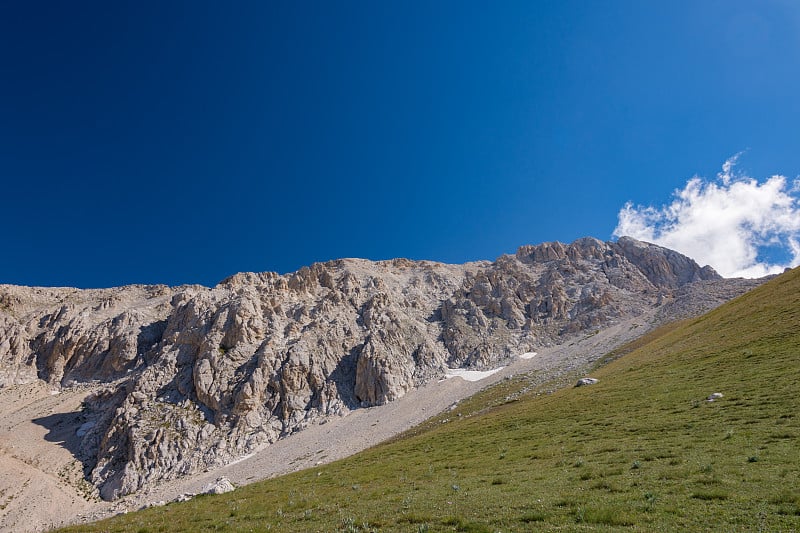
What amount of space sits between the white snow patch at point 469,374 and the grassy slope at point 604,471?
7465 cm

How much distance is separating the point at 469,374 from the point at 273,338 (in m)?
64.2

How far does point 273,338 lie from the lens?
120938mm

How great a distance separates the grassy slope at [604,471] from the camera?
13.1m

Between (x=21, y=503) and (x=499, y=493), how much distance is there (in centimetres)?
9375

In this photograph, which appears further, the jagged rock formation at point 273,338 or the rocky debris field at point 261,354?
the jagged rock formation at point 273,338

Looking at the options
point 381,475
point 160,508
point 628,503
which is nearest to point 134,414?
point 160,508

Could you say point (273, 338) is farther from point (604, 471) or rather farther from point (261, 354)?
point (604, 471)

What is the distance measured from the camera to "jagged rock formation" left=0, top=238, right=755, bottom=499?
93.6 metres

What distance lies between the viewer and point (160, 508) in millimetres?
26438

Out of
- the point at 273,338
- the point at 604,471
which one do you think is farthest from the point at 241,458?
the point at 604,471

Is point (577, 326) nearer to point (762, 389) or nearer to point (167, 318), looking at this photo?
point (762, 389)

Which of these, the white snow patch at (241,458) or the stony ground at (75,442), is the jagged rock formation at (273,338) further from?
the stony ground at (75,442)

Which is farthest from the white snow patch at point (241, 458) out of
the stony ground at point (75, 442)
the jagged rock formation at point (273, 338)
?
the jagged rock formation at point (273, 338)

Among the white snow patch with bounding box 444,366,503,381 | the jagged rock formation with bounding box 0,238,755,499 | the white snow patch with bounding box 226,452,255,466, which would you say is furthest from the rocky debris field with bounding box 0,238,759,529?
the white snow patch with bounding box 444,366,503,381
